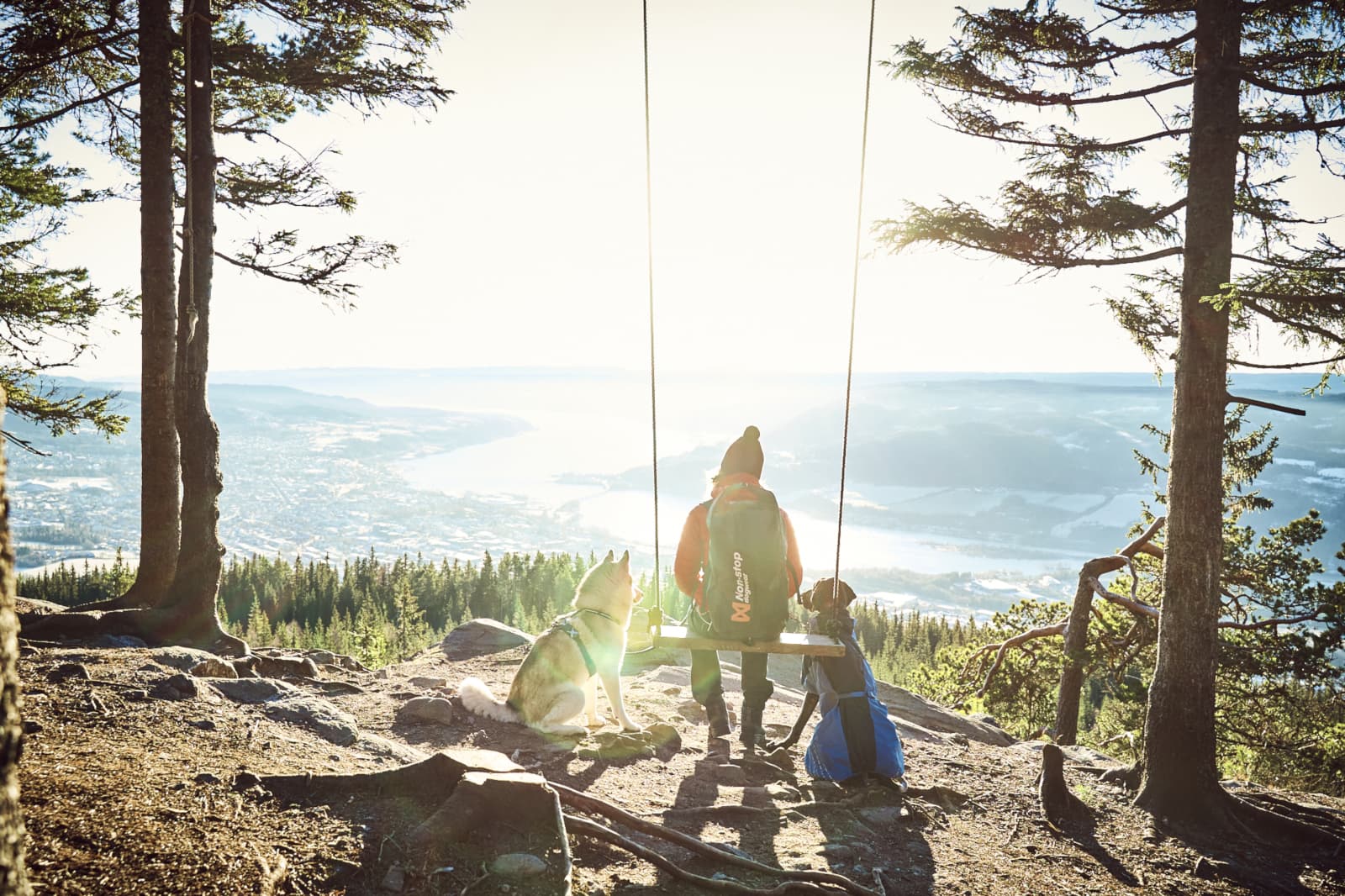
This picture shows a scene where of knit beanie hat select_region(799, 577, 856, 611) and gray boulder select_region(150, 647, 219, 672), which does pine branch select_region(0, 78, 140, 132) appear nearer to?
gray boulder select_region(150, 647, 219, 672)

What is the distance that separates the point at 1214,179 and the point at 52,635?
39.2ft

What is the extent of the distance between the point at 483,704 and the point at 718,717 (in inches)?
92.9

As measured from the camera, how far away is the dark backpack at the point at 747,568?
22.2 ft

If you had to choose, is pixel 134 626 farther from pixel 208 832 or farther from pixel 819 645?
pixel 819 645

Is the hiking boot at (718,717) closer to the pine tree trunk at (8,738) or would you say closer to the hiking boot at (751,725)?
the hiking boot at (751,725)

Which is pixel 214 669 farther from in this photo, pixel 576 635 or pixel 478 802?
pixel 478 802

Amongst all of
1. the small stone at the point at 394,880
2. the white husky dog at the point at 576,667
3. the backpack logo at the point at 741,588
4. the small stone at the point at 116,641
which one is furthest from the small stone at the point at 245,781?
the small stone at the point at 116,641

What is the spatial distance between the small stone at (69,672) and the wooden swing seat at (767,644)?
4262mm

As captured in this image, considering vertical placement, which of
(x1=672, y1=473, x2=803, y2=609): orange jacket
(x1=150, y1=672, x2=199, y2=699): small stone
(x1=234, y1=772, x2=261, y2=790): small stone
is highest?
(x1=672, y1=473, x2=803, y2=609): orange jacket

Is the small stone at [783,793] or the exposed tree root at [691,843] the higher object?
the exposed tree root at [691,843]

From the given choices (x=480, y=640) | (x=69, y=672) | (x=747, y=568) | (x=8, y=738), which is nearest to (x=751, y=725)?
(x=747, y=568)

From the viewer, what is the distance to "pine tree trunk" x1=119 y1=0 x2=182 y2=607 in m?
8.52

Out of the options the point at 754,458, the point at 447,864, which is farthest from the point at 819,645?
the point at 447,864

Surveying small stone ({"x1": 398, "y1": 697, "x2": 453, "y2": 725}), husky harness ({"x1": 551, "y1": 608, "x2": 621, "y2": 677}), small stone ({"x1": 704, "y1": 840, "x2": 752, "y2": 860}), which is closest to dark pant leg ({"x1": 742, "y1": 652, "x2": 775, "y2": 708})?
husky harness ({"x1": 551, "y1": 608, "x2": 621, "y2": 677})
